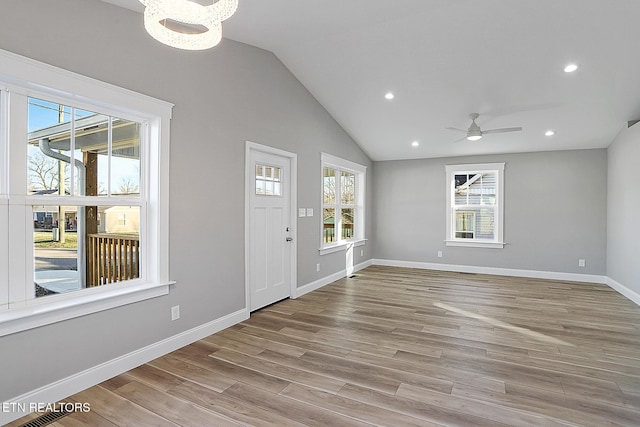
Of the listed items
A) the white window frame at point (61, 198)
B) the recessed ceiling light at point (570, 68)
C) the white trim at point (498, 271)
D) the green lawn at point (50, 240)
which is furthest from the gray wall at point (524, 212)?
the green lawn at point (50, 240)

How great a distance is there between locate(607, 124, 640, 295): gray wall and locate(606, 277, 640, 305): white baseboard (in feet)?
0.15

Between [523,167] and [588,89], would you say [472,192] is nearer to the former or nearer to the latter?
[523,167]

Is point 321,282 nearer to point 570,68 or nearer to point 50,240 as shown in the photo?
point 50,240

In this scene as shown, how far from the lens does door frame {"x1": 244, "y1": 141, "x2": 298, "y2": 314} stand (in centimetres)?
402

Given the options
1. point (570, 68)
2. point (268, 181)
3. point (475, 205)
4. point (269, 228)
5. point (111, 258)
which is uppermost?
point (570, 68)

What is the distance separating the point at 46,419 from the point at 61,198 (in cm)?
142

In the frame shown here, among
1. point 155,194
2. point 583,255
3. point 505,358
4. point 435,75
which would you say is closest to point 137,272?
point 155,194

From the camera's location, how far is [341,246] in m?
6.35

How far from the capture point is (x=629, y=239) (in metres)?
5.03

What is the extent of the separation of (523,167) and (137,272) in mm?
6727

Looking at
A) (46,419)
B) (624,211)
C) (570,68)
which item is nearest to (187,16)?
(46,419)

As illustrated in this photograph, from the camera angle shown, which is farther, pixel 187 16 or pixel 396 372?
pixel 396 372

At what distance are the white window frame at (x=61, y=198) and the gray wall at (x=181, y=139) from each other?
0.29ft

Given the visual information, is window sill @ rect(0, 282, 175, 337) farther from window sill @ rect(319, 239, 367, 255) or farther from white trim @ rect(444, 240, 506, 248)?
white trim @ rect(444, 240, 506, 248)
